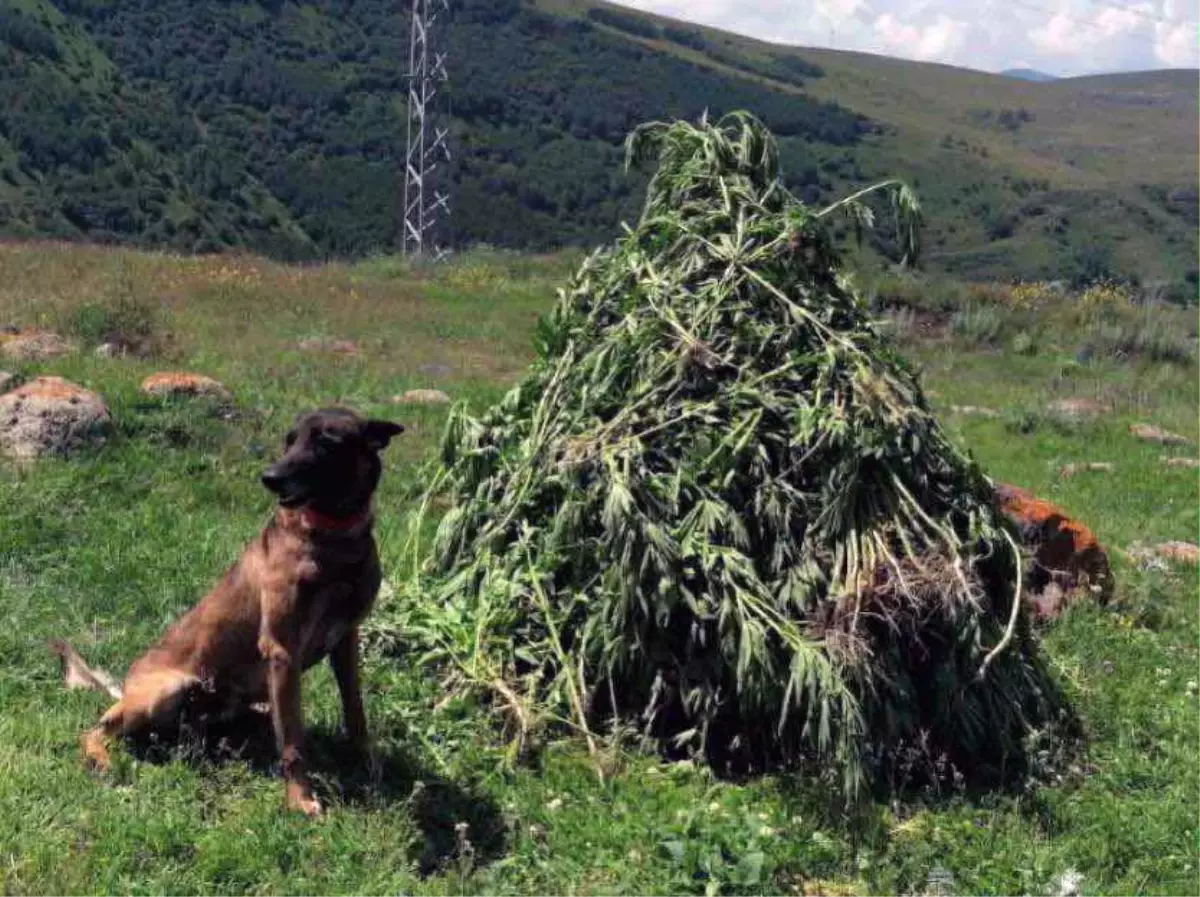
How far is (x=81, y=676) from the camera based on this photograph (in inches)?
202

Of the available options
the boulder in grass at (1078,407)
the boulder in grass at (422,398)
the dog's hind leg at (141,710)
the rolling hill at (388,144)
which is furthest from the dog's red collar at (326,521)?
the rolling hill at (388,144)

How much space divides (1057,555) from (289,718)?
16.0 ft

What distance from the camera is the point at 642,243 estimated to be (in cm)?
663

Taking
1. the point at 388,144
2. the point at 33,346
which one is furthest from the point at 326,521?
the point at 388,144

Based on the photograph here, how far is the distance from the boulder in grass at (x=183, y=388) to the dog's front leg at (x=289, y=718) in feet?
17.9

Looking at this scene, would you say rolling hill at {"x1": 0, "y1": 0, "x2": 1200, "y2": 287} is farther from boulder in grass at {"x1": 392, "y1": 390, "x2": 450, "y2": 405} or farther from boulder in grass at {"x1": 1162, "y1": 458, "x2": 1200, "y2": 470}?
boulder in grass at {"x1": 392, "y1": 390, "x2": 450, "y2": 405}

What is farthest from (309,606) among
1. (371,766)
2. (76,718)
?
(76,718)

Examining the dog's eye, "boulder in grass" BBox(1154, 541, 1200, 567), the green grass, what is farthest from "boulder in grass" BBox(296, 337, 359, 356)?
the dog's eye

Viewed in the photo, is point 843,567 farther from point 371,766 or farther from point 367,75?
point 367,75

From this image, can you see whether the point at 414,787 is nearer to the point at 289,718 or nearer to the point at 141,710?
the point at 289,718

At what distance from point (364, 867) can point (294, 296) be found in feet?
52.3

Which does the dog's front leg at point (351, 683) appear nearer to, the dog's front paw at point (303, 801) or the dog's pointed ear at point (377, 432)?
the dog's front paw at point (303, 801)

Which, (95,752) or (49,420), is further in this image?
(49,420)

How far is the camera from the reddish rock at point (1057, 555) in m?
7.31
